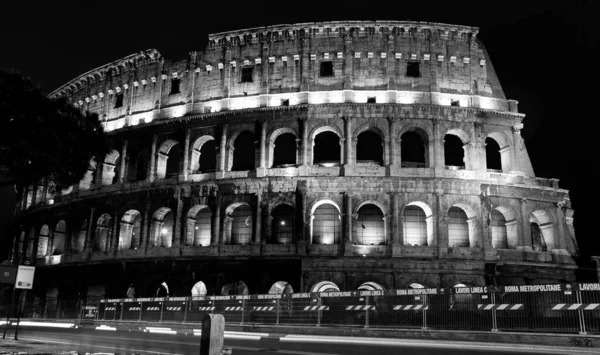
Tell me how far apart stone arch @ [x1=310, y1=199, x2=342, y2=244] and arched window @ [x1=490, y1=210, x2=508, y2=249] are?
798 cm

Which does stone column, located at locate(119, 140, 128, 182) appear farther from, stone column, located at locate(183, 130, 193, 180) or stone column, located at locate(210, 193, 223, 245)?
stone column, located at locate(210, 193, 223, 245)

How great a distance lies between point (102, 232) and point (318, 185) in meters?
13.9

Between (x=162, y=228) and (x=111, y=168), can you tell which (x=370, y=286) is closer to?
(x=162, y=228)

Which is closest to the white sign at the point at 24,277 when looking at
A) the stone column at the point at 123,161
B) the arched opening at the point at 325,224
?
the arched opening at the point at 325,224

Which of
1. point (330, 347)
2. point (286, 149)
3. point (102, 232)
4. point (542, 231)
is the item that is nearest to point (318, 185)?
point (286, 149)

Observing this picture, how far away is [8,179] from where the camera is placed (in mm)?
21234

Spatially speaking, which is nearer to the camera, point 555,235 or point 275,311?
point 275,311

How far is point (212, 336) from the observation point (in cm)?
541

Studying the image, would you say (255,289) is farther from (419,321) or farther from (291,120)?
(419,321)

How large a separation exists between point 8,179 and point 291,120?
13.1 meters

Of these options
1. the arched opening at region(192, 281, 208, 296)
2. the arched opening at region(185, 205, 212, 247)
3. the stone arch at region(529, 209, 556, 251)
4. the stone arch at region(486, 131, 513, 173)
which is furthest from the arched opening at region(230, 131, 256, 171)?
the stone arch at region(529, 209, 556, 251)

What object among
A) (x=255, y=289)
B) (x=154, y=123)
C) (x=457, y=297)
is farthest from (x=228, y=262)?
(x=457, y=297)

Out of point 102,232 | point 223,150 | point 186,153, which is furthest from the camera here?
point 102,232

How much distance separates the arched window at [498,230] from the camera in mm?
27375
